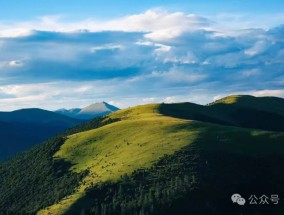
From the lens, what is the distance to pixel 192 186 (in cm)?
14300

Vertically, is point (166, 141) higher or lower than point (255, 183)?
higher

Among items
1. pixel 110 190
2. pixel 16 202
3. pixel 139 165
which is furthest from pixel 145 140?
pixel 16 202

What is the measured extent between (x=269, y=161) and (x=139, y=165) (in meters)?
43.0

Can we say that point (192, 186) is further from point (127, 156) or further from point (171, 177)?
point (127, 156)

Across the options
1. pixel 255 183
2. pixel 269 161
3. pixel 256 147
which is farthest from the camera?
pixel 256 147

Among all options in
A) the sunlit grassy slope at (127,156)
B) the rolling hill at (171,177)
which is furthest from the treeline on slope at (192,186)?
the sunlit grassy slope at (127,156)

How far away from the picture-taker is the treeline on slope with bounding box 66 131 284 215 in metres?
138

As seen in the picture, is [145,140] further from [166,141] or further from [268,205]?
[268,205]

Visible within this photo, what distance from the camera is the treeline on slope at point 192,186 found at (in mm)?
137875

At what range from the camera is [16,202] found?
191 m

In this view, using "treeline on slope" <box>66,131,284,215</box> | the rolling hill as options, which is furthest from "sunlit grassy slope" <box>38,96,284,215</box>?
"treeline on slope" <box>66,131,284,215</box>

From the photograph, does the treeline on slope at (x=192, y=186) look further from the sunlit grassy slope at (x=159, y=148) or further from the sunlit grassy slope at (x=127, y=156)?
the sunlit grassy slope at (x=127, y=156)

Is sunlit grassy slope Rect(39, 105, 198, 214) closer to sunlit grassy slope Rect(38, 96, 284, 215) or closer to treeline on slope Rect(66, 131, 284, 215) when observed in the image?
sunlit grassy slope Rect(38, 96, 284, 215)

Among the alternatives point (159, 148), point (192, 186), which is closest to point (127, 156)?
point (159, 148)
